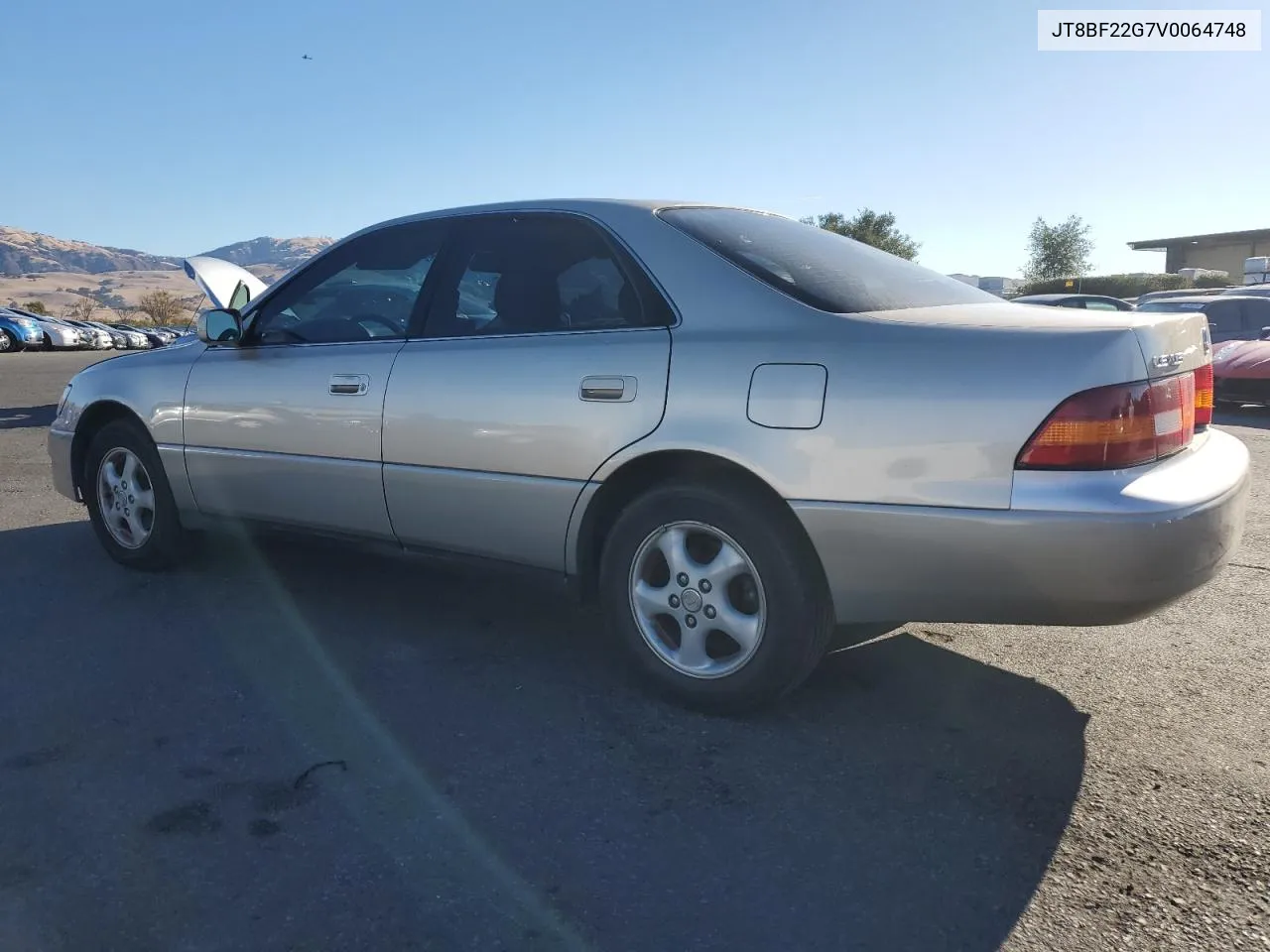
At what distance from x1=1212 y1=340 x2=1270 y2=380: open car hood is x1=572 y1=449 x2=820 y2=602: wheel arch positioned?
10.2m

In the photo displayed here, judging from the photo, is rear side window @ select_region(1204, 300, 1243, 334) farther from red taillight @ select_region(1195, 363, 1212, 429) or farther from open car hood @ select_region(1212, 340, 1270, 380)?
red taillight @ select_region(1195, 363, 1212, 429)

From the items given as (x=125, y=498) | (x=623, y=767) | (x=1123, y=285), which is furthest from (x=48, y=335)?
(x=1123, y=285)

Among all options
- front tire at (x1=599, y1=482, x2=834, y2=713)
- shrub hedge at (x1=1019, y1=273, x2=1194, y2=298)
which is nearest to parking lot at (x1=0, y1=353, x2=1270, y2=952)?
front tire at (x1=599, y1=482, x2=834, y2=713)

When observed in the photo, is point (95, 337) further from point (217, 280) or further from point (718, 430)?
point (718, 430)

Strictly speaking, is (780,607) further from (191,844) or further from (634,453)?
(191,844)

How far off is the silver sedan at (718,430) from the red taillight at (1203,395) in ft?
0.15

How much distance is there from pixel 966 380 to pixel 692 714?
1270 mm

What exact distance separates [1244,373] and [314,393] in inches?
436

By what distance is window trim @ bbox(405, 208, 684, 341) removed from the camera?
127 inches

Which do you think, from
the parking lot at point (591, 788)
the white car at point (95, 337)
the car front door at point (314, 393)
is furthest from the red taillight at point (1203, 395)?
the white car at point (95, 337)

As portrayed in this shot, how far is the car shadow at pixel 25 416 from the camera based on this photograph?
34.0 feet

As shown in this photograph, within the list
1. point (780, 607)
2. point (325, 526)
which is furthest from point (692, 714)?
point (325, 526)

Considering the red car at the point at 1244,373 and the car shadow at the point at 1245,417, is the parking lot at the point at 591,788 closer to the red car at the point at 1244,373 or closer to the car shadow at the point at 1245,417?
the car shadow at the point at 1245,417

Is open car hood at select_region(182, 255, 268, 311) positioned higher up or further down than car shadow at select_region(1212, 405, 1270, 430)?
higher up
